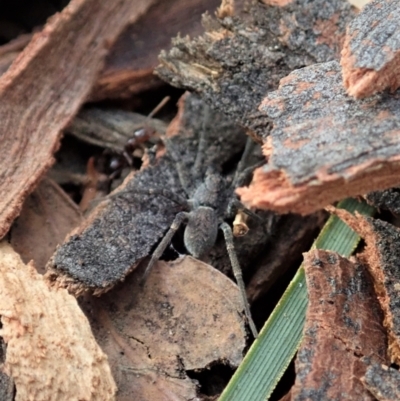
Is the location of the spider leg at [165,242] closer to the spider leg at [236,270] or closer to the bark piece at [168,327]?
the bark piece at [168,327]

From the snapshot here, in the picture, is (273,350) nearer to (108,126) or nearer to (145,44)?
(108,126)

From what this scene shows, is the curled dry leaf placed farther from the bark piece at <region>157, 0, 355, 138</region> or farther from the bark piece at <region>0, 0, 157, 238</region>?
the bark piece at <region>157, 0, 355, 138</region>

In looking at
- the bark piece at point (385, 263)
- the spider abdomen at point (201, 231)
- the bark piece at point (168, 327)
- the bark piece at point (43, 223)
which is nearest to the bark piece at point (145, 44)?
the bark piece at point (43, 223)

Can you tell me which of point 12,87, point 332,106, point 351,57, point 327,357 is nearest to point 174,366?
point 327,357

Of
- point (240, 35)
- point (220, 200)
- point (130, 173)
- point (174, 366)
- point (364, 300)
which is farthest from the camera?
point (220, 200)

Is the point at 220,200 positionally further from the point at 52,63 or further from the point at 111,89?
the point at 52,63

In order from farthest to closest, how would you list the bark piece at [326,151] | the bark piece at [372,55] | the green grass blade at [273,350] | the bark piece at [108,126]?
the bark piece at [108,126] → the green grass blade at [273,350] → the bark piece at [372,55] → the bark piece at [326,151]

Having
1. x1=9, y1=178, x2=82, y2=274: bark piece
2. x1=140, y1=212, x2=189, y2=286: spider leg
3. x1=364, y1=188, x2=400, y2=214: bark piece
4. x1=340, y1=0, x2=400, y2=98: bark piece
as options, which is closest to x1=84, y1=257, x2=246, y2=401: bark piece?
x1=140, y1=212, x2=189, y2=286: spider leg
